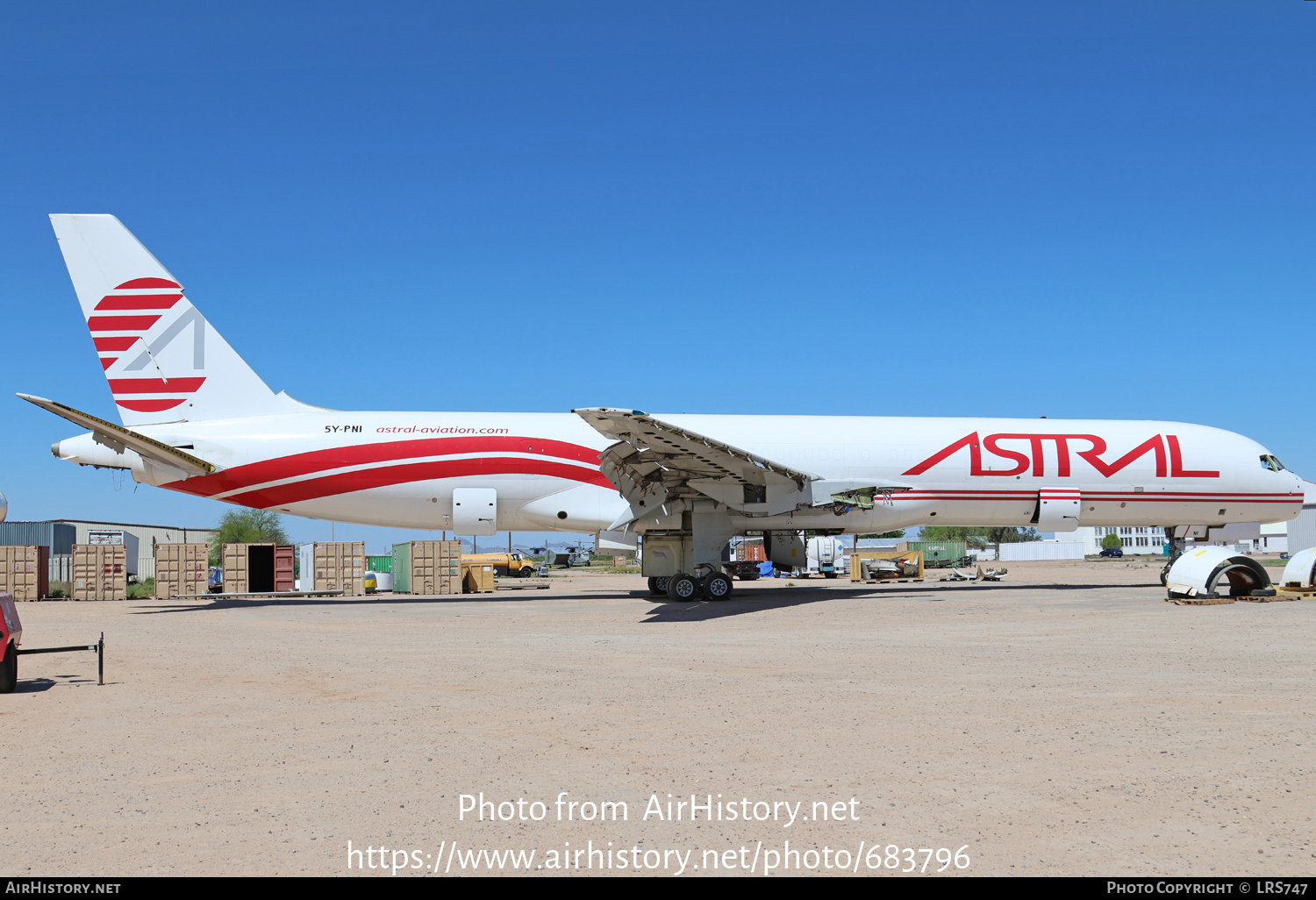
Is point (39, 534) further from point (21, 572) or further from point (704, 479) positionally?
point (704, 479)

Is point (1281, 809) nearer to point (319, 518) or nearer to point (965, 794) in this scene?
point (965, 794)

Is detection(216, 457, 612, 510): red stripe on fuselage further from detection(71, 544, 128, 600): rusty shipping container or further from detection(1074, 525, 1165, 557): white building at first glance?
detection(1074, 525, 1165, 557): white building

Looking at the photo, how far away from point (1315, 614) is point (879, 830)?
49.2 ft

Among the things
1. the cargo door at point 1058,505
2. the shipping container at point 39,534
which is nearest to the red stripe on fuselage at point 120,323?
the cargo door at point 1058,505

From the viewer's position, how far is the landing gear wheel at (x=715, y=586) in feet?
67.9

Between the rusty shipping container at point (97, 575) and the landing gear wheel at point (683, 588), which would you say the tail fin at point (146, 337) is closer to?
the rusty shipping container at point (97, 575)

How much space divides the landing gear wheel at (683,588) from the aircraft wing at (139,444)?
435 inches

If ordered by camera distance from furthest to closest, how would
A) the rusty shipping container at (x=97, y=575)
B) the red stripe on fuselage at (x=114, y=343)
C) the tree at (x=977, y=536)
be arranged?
the tree at (x=977, y=536), the rusty shipping container at (x=97, y=575), the red stripe on fuselage at (x=114, y=343)

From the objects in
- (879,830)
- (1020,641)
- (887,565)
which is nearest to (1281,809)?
(879,830)

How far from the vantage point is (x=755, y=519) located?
21.2 meters

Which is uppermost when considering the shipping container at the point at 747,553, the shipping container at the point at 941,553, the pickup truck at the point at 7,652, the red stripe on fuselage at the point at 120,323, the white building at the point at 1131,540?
the red stripe on fuselage at the point at 120,323

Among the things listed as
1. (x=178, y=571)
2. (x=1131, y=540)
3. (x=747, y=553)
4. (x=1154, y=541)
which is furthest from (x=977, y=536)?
(x=178, y=571)

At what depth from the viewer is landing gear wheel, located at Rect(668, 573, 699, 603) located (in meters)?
20.8

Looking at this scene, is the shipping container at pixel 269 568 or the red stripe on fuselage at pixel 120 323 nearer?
the red stripe on fuselage at pixel 120 323
